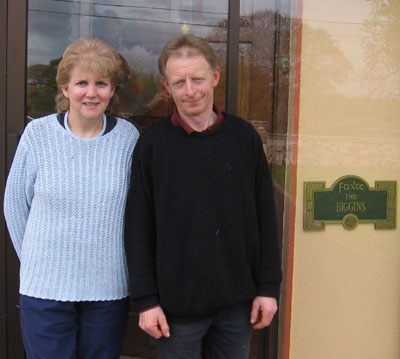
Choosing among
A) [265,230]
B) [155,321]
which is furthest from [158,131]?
[155,321]

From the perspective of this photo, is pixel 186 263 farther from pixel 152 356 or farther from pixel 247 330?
pixel 152 356

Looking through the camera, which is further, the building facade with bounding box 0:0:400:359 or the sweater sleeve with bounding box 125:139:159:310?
the building facade with bounding box 0:0:400:359

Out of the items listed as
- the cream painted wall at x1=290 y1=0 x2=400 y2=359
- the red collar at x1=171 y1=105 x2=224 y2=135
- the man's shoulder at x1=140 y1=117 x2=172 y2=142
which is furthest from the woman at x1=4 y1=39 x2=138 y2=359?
the cream painted wall at x1=290 y1=0 x2=400 y2=359

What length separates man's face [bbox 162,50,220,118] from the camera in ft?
5.10

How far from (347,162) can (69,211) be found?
55.3 inches

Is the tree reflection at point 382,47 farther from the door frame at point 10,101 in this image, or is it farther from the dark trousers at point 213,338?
the door frame at point 10,101

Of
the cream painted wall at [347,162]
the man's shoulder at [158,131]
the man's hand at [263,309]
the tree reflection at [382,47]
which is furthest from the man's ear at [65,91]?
the tree reflection at [382,47]

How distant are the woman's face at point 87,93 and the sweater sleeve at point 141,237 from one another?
21cm

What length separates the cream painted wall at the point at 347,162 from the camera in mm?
2277

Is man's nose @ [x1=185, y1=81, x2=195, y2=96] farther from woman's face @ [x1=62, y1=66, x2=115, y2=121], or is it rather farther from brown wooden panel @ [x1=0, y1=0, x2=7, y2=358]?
brown wooden panel @ [x1=0, y1=0, x2=7, y2=358]

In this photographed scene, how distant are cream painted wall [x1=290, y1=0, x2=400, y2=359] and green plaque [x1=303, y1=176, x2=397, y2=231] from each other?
35 millimetres

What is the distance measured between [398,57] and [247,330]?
5.08 feet

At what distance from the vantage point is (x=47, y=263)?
1.62 m

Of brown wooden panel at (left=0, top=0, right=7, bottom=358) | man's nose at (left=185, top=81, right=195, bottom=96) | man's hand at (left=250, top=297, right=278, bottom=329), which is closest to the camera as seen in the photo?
man's nose at (left=185, top=81, right=195, bottom=96)
